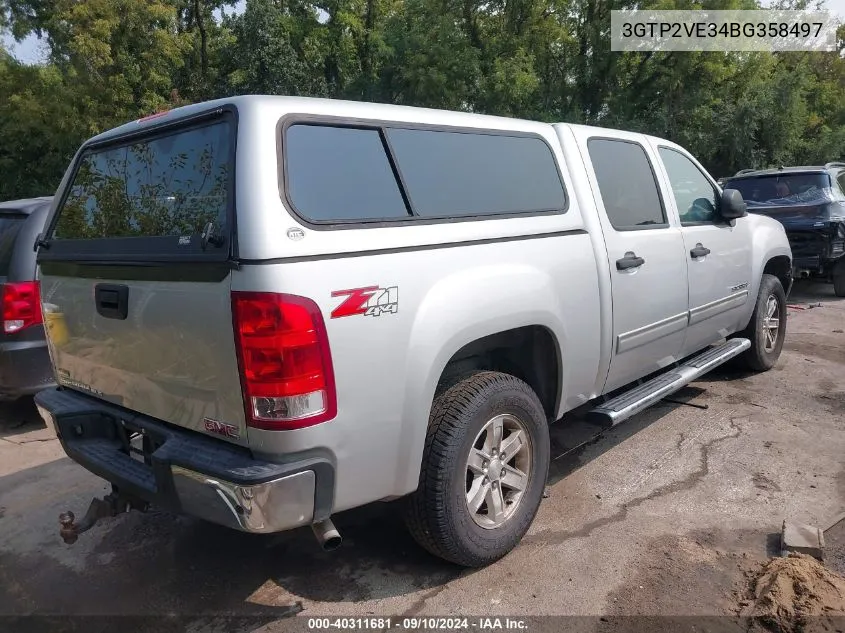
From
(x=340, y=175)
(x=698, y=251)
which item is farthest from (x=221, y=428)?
(x=698, y=251)

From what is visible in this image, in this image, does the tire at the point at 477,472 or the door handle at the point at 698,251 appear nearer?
the tire at the point at 477,472

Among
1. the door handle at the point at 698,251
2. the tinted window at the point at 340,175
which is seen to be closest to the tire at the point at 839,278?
the door handle at the point at 698,251

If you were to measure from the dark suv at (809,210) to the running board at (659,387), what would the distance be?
5.16m

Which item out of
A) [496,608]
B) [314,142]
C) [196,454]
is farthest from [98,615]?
[314,142]

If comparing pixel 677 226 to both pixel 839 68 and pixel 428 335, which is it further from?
pixel 839 68

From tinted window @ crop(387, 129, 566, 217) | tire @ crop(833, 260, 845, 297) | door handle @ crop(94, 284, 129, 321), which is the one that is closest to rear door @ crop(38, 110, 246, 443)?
door handle @ crop(94, 284, 129, 321)

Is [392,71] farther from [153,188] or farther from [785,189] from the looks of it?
[153,188]

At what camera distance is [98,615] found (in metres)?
Answer: 2.76

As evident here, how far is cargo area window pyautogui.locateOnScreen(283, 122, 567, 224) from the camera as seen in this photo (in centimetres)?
239

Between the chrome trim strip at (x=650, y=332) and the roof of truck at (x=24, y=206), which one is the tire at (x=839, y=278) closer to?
the chrome trim strip at (x=650, y=332)

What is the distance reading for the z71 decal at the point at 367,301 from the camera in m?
2.26

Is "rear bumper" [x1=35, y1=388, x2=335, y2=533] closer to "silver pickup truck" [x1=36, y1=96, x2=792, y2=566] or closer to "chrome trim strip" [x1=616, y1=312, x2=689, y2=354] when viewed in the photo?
"silver pickup truck" [x1=36, y1=96, x2=792, y2=566]

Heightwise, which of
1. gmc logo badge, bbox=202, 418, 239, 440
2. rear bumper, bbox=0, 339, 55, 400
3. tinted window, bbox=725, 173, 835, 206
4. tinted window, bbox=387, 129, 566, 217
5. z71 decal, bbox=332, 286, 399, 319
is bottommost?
rear bumper, bbox=0, 339, 55, 400

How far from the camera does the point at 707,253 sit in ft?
14.6
